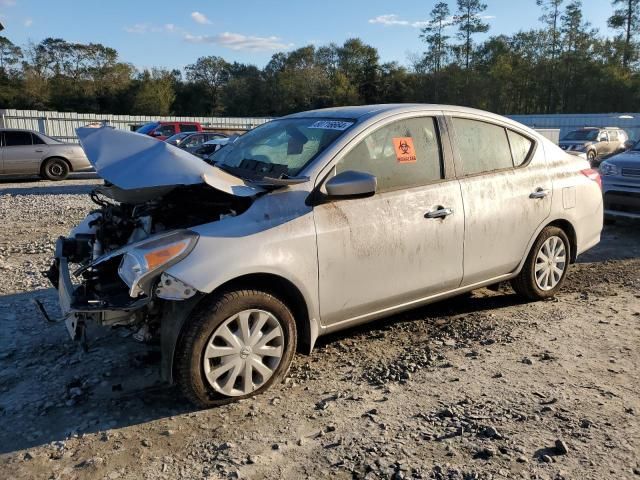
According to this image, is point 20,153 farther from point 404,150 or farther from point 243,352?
point 243,352

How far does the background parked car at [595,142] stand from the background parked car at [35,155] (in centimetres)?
1863

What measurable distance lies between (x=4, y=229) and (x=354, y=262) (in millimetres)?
6857

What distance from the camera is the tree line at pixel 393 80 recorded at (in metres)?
60.9

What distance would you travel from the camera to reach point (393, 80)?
72.4m

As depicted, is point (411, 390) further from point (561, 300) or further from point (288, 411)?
point (561, 300)

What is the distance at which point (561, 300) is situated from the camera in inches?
206

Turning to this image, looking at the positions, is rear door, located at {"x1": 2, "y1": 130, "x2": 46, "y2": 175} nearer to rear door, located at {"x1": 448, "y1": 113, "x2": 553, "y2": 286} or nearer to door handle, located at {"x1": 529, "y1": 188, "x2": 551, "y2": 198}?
rear door, located at {"x1": 448, "y1": 113, "x2": 553, "y2": 286}

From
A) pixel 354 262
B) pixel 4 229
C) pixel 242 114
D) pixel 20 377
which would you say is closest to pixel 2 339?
pixel 20 377

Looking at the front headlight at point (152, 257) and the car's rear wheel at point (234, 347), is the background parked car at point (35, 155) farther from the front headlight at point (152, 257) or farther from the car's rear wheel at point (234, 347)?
the car's rear wheel at point (234, 347)

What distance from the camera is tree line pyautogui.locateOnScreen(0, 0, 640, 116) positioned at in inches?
2398

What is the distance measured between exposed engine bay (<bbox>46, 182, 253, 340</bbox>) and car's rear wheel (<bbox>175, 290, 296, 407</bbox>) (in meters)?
0.23

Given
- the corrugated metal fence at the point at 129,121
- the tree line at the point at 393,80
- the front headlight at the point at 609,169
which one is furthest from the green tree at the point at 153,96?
the front headlight at the point at 609,169

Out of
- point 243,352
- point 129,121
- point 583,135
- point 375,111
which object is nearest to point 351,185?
point 375,111

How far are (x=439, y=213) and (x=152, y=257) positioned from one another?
2093 millimetres
